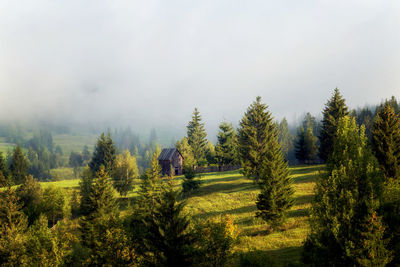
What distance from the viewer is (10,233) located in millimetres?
37031

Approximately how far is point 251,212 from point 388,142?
68.5ft

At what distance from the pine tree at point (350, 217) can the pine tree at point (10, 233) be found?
34725mm

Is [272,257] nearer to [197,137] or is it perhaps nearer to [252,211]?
[252,211]

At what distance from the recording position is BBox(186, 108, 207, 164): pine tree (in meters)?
96.7

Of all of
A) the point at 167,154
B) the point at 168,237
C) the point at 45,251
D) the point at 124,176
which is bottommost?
the point at 45,251

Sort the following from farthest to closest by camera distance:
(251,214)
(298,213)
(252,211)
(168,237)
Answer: (252,211) < (251,214) < (298,213) < (168,237)

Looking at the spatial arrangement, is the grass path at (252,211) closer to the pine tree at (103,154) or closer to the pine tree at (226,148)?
the pine tree at (226,148)

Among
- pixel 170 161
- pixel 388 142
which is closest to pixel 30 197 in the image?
pixel 170 161

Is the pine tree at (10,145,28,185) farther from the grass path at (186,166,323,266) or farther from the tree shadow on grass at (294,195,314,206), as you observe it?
the tree shadow on grass at (294,195,314,206)

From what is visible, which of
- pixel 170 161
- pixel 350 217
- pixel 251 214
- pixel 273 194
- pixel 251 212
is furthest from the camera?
pixel 170 161

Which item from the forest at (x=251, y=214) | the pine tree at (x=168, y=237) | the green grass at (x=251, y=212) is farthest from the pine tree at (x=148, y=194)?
the pine tree at (x=168, y=237)

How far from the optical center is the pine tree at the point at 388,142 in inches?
1093

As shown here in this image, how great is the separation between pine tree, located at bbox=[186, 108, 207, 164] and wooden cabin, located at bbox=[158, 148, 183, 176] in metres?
15.8

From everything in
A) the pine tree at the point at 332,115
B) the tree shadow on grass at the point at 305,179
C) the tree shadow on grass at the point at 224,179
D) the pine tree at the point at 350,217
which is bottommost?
the tree shadow on grass at the point at 224,179
